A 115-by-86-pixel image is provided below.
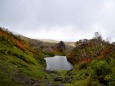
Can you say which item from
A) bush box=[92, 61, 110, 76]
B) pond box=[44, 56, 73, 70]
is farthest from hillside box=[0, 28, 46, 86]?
pond box=[44, 56, 73, 70]

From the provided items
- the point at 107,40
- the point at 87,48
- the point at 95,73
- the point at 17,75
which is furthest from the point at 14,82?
the point at 107,40

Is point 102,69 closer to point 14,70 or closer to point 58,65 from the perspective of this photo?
point 14,70

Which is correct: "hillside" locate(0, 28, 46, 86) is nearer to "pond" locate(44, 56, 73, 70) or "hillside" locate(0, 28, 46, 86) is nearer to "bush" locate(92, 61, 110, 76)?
"bush" locate(92, 61, 110, 76)

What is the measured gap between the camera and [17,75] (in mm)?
44156

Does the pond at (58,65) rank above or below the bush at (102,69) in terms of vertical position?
below

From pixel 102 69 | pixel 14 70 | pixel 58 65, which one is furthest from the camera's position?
pixel 58 65

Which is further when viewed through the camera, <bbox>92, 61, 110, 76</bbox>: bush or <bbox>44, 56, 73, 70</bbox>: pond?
<bbox>44, 56, 73, 70</bbox>: pond

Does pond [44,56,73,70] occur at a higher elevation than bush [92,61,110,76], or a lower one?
lower

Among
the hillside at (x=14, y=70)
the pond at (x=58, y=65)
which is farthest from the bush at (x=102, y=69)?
the pond at (x=58, y=65)

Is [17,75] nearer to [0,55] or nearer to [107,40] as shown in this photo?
[0,55]

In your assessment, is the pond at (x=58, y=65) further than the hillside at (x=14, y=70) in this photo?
Yes


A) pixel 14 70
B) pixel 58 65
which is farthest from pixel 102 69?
pixel 58 65

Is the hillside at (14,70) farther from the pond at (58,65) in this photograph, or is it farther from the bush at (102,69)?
the pond at (58,65)

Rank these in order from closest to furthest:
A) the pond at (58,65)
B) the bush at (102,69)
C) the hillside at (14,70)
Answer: the bush at (102,69)
the hillside at (14,70)
the pond at (58,65)
